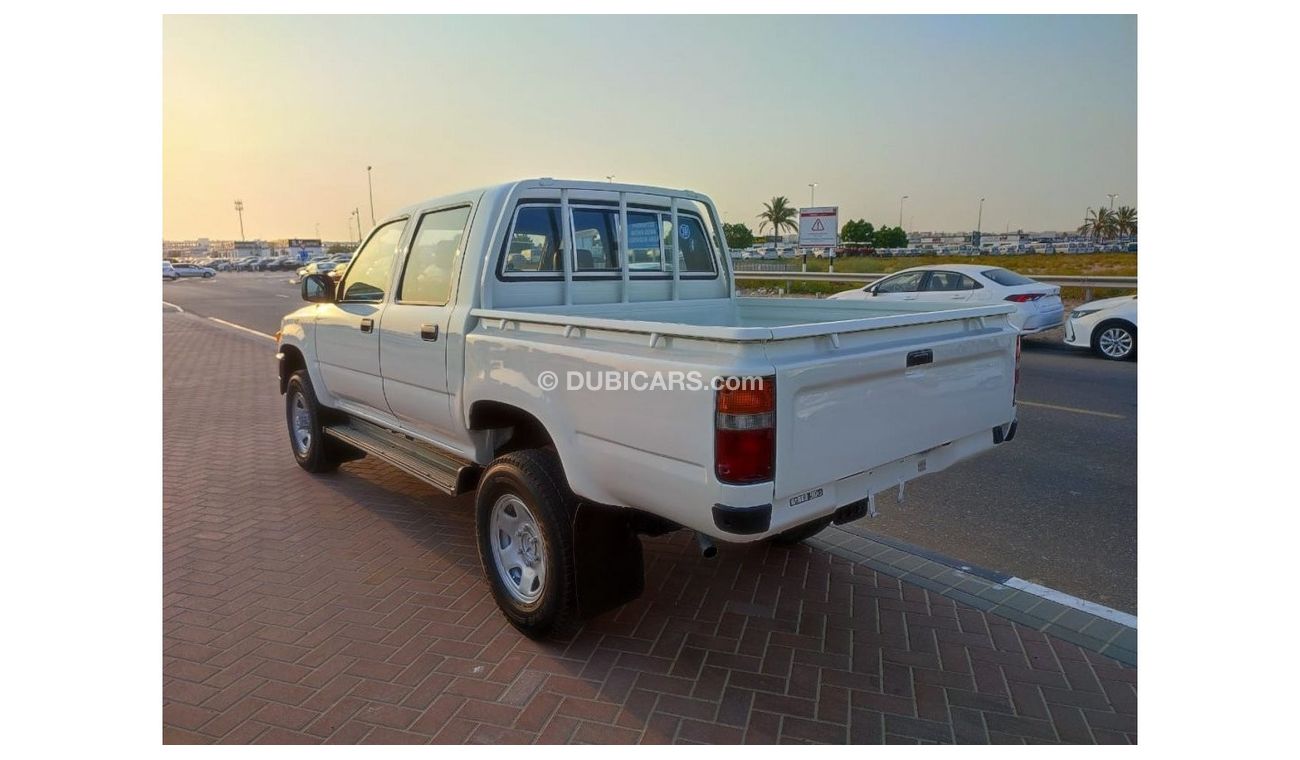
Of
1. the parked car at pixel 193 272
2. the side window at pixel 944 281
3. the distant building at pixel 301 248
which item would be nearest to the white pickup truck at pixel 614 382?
the side window at pixel 944 281

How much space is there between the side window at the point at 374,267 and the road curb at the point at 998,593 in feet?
10.9

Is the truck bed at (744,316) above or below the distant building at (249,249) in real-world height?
below

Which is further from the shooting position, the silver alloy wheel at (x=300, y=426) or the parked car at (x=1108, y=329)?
the parked car at (x=1108, y=329)

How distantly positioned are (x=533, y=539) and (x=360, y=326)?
7.38 feet

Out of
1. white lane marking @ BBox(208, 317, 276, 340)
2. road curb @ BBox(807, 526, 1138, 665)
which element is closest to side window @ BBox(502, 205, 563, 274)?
road curb @ BBox(807, 526, 1138, 665)

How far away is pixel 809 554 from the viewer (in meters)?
4.48

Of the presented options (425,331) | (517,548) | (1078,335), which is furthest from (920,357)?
(1078,335)

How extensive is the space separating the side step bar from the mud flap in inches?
Result: 41.0

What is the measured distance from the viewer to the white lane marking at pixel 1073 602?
3633mm

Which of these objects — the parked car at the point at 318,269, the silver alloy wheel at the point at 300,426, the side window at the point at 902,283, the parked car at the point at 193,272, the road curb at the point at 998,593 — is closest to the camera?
the road curb at the point at 998,593

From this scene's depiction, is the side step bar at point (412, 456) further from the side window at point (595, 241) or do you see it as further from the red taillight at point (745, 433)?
the red taillight at point (745, 433)

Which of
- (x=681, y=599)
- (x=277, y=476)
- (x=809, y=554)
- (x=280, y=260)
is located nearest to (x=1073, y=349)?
(x=809, y=554)

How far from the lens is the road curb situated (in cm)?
349

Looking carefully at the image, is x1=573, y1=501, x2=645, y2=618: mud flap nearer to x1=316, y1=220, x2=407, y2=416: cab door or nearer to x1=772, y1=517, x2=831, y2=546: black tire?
x1=772, y1=517, x2=831, y2=546: black tire
